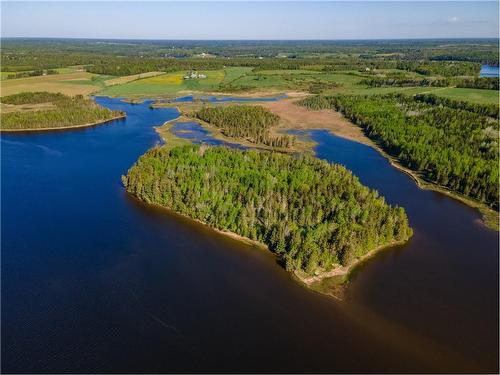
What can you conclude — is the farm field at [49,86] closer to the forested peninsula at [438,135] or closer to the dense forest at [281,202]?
the forested peninsula at [438,135]

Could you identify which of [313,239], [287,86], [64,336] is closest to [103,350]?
[64,336]

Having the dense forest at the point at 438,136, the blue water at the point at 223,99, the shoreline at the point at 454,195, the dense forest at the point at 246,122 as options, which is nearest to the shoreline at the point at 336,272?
the shoreline at the point at 454,195

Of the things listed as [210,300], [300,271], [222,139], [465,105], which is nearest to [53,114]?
[222,139]

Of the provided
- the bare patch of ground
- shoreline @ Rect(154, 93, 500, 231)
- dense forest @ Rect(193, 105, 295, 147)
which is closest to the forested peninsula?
shoreline @ Rect(154, 93, 500, 231)

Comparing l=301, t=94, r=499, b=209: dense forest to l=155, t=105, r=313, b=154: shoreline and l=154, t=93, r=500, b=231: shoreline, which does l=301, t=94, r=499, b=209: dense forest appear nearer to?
l=154, t=93, r=500, b=231: shoreline

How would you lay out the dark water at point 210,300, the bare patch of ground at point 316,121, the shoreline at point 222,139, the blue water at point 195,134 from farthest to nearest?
the bare patch of ground at point 316,121, the blue water at point 195,134, the shoreline at point 222,139, the dark water at point 210,300

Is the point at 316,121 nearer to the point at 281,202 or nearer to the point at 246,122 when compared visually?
the point at 246,122
